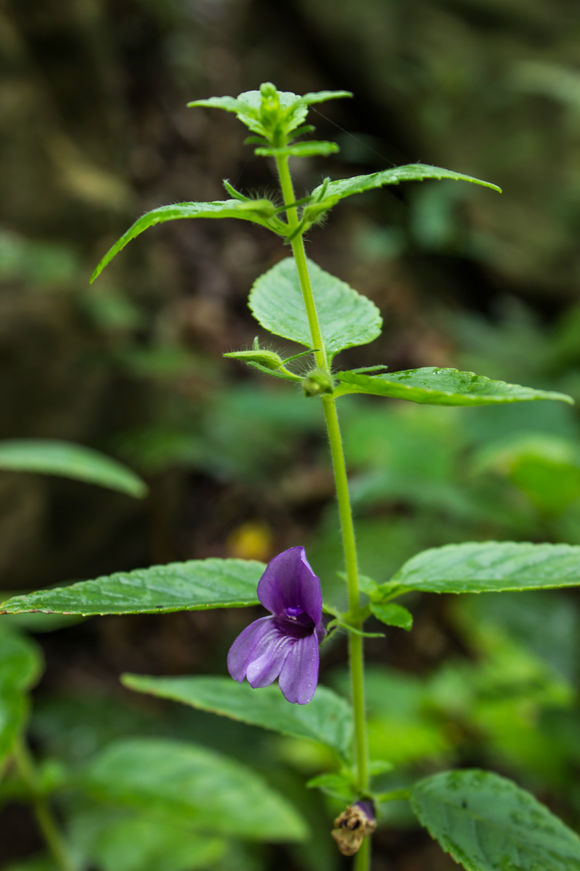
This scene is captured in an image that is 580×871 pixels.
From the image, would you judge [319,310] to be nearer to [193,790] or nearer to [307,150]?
[307,150]

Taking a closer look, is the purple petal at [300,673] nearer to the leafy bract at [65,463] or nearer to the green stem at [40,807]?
the leafy bract at [65,463]

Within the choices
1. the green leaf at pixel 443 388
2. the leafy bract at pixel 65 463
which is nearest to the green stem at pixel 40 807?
the leafy bract at pixel 65 463

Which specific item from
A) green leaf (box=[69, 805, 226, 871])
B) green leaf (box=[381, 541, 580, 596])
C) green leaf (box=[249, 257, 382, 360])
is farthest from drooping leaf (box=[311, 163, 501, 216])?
green leaf (box=[69, 805, 226, 871])

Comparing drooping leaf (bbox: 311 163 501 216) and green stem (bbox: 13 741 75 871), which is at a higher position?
drooping leaf (bbox: 311 163 501 216)

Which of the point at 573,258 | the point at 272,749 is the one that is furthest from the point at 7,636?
the point at 573,258

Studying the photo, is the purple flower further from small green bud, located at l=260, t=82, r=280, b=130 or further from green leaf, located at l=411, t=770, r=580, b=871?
small green bud, located at l=260, t=82, r=280, b=130

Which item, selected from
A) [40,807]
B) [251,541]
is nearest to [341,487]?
[40,807]
